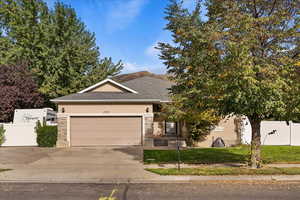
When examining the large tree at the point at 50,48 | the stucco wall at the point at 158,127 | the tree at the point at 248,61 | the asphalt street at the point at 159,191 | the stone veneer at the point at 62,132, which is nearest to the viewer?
the asphalt street at the point at 159,191

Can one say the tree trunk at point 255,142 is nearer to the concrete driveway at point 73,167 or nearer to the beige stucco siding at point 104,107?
the concrete driveway at point 73,167

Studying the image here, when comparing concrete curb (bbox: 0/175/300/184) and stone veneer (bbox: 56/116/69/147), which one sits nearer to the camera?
concrete curb (bbox: 0/175/300/184)

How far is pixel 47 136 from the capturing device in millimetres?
17391

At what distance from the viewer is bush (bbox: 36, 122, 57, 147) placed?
17.4m

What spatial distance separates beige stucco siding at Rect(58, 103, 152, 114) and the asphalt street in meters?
9.50

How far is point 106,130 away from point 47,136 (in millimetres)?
4304

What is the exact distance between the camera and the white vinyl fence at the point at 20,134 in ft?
58.5

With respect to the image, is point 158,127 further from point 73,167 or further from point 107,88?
point 73,167

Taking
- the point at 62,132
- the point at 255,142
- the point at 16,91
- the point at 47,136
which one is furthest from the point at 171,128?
the point at 16,91

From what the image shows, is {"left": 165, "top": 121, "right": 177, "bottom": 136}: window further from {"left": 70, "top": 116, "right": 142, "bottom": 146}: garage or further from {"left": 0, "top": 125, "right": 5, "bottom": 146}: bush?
{"left": 0, "top": 125, "right": 5, "bottom": 146}: bush

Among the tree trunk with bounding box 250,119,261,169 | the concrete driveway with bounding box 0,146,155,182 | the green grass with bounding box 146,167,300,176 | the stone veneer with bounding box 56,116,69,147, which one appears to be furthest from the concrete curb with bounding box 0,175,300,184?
the stone veneer with bounding box 56,116,69,147

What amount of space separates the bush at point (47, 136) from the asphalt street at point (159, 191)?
931 centimetres

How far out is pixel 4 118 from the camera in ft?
68.6

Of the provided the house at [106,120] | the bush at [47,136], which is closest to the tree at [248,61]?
the house at [106,120]
